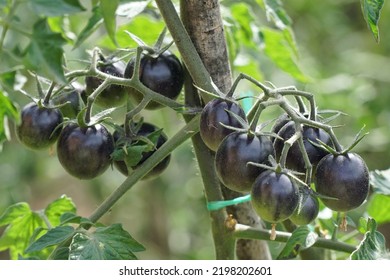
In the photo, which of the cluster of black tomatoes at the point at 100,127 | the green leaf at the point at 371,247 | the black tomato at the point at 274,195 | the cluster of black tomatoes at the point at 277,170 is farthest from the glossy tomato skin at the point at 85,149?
the green leaf at the point at 371,247

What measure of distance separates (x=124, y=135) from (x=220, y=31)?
A: 0.76 feet

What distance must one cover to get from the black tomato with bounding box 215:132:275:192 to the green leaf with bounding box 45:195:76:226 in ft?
1.45

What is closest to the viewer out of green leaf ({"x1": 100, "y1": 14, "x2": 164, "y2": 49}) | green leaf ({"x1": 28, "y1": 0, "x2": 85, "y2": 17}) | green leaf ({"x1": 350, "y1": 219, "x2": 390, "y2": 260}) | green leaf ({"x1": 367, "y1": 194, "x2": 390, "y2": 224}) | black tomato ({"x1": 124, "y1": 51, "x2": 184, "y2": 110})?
green leaf ({"x1": 28, "y1": 0, "x2": 85, "y2": 17})

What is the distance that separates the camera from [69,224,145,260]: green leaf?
3.44 ft

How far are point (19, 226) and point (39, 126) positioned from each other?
12.0 inches

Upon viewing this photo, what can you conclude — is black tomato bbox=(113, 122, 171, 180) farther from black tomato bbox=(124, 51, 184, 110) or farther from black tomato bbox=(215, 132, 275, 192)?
black tomato bbox=(215, 132, 275, 192)

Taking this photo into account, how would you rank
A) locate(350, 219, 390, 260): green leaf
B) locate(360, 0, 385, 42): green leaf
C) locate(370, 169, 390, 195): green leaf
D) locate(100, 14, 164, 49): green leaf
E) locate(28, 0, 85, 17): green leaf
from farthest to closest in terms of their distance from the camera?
locate(100, 14, 164, 49): green leaf < locate(370, 169, 390, 195): green leaf < locate(350, 219, 390, 260): green leaf < locate(360, 0, 385, 42): green leaf < locate(28, 0, 85, 17): green leaf

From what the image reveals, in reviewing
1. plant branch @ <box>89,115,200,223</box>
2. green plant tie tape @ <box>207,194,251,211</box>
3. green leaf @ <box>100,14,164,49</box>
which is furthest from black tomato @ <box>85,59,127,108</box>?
green leaf @ <box>100,14,164,49</box>

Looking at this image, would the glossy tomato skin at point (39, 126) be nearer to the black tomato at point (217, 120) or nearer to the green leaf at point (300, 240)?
the black tomato at point (217, 120)

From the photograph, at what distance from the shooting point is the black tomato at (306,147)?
40.4 inches
